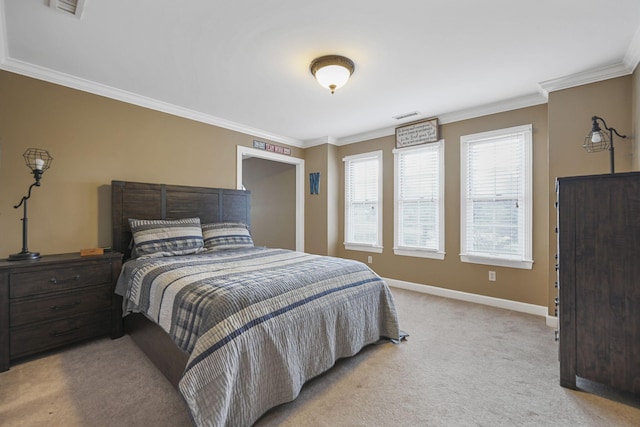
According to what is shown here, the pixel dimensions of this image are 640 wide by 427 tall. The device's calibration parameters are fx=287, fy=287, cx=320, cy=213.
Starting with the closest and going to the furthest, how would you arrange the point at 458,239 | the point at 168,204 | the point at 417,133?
the point at 168,204, the point at 458,239, the point at 417,133

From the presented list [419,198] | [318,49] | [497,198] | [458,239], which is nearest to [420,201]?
[419,198]

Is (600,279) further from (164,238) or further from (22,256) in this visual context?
(22,256)

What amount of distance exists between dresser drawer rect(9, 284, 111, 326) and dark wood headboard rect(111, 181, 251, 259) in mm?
564

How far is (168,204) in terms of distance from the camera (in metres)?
3.38

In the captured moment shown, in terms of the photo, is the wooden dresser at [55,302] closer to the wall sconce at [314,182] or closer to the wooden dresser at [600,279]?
the wall sconce at [314,182]

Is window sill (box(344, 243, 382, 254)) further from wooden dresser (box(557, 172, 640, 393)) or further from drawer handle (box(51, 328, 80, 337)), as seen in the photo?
drawer handle (box(51, 328, 80, 337))

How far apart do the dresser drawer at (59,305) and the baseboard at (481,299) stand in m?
3.62

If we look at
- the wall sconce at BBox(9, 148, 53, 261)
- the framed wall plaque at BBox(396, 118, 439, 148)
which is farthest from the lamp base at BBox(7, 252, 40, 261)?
the framed wall plaque at BBox(396, 118, 439, 148)

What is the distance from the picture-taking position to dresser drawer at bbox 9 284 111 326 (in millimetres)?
2184

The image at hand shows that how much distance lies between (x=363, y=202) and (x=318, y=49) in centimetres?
283

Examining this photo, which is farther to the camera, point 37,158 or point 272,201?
point 272,201

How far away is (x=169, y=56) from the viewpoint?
95.7 inches

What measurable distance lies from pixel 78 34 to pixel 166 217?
1847 mm

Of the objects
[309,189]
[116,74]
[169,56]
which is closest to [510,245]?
[309,189]
